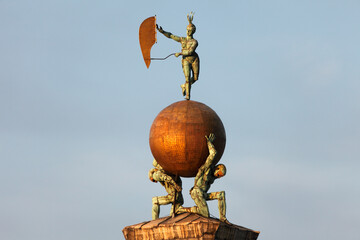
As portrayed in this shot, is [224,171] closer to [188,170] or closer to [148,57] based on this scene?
[188,170]

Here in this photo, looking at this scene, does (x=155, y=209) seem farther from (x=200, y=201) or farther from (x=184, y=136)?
(x=184, y=136)

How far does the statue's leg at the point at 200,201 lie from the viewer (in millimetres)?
69375

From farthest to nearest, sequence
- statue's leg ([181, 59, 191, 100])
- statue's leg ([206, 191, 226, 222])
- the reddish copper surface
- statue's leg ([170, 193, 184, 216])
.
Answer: statue's leg ([181, 59, 191, 100]), statue's leg ([170, 193, 184, 216]), statue's leg ([206, 191, 226, 222]), the reddish copper surface

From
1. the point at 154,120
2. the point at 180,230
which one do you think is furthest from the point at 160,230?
the point at 154,120

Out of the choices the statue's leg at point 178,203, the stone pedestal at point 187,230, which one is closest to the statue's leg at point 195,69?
the statue's leg at point 178,203

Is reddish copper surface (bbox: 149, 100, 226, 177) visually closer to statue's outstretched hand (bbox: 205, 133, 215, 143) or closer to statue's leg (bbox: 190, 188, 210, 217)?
statue's outstretched hand (bbox: 205, 133, 215, 143)

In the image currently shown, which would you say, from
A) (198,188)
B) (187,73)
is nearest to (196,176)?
(198,188)

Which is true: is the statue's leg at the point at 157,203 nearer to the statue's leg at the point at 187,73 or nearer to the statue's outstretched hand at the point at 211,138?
the statue's outstretched hand at the point at 211,138

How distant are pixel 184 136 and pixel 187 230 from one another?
5.17 m

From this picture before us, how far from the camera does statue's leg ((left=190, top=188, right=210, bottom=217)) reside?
69.4 m

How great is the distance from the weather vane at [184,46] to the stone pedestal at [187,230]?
745cm

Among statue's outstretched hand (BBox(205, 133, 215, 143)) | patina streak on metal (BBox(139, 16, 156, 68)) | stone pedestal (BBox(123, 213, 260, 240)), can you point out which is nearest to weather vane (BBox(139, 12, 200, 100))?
patina streak on metal (BBox(139, 16, 156, 68))

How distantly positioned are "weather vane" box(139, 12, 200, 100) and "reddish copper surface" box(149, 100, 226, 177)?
2258 mm

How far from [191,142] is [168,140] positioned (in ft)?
4.18
